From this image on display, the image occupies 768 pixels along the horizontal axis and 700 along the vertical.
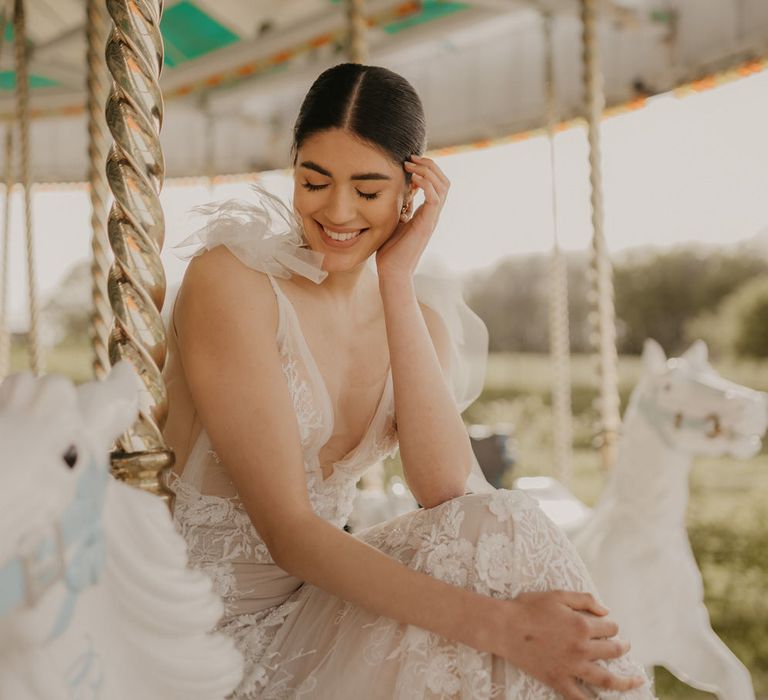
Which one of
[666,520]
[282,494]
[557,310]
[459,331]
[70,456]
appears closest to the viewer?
[70,456]

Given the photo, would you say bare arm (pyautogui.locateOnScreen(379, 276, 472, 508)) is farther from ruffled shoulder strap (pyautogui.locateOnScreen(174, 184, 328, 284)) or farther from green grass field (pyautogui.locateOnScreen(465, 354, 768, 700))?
green grass field (pyautogui.locateOnScreen(465, 354, 768, 700))

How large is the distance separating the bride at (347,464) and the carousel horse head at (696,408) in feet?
4.06

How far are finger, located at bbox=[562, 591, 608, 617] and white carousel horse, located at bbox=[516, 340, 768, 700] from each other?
135 centimetres

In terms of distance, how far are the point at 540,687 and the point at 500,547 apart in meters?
0.19

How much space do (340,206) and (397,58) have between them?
4377 millimetres

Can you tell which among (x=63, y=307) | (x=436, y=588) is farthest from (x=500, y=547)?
(x=63, y=307)

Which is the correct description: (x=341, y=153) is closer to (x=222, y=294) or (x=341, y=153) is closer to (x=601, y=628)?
(x=222, y=294)

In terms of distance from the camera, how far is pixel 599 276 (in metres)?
3.44

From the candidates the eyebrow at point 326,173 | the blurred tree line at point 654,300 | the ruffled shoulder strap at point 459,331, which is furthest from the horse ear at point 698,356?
the blurred tree line at point 654,300

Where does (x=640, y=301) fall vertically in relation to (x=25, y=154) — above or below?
above

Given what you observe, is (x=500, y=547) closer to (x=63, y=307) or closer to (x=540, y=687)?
(x=540, y=687)

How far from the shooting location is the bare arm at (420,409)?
161 cm

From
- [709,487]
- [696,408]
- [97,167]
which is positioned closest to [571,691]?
[696,408]

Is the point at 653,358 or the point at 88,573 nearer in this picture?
the point at 88,573
